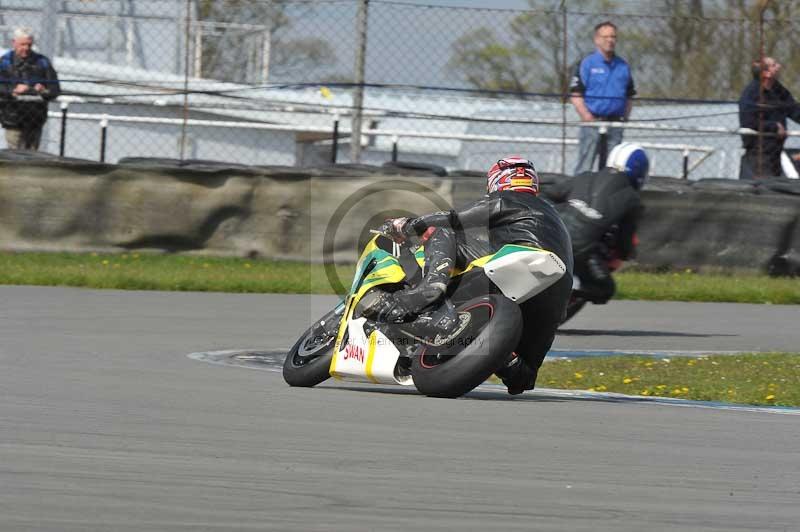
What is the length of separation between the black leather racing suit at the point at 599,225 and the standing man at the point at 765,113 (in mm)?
4766

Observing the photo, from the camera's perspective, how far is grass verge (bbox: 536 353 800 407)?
7.54m

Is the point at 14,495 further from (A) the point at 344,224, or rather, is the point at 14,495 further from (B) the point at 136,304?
(A) the point at 344,224

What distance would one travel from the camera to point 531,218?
6699mm

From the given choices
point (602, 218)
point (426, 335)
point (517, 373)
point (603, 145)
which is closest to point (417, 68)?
point (603, 145)

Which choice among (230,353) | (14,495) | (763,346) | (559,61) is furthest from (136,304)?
(14,495)

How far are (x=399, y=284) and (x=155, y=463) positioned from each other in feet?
8.27

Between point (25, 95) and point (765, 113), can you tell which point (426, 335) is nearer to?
point (25, 95)

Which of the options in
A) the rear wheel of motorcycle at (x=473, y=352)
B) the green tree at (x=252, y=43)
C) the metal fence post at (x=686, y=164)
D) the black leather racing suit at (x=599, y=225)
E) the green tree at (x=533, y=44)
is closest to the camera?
the rear wheel of motorcycle at (x=473, y=352)

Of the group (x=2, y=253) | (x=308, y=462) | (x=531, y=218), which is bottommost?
(x=2, y=253)

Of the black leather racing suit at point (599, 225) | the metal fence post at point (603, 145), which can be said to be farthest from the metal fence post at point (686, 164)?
the black leather racing suit at point (599, 225)

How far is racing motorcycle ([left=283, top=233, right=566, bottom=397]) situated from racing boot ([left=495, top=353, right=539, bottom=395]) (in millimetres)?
386

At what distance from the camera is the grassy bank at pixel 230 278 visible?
12406 millimetres

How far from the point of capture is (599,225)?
10.3 m

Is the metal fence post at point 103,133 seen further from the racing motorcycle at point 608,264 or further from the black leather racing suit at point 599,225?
the racing motorcycle at point 608,264
